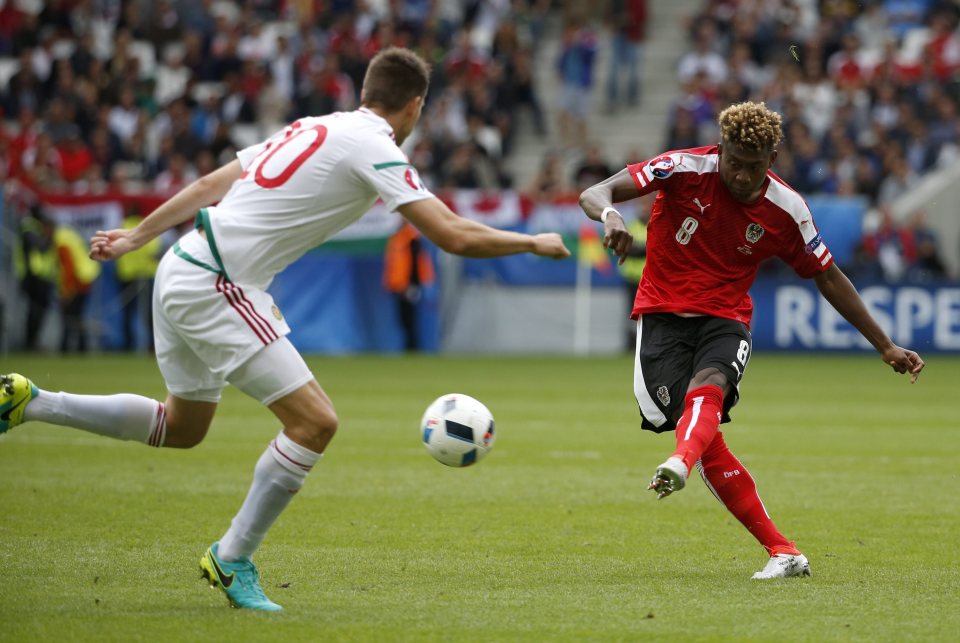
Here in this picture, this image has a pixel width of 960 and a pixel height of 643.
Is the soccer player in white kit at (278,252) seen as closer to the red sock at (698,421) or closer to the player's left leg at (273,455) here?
the player's left leg at (273,455)

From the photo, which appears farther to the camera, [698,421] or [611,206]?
[611,206]

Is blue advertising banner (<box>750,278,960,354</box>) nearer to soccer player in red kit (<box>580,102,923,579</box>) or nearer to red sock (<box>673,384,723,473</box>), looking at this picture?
soccer player in red kit (<box>580,102,923,579</box>)

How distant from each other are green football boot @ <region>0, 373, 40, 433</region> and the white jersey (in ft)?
4.13

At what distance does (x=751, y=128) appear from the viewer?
22.3ft

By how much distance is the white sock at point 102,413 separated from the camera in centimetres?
674

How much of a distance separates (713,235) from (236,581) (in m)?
2.87

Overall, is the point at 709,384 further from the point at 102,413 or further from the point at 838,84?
the point at 838,84

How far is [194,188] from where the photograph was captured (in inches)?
259

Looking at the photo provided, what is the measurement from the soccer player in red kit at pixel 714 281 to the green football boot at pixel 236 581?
2159 mm

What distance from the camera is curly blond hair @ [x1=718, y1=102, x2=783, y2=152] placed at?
6.79m

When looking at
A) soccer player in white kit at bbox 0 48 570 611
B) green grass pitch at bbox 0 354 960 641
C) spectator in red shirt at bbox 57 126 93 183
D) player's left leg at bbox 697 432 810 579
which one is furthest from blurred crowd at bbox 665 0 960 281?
soccer player in white kit at bbox 0 48 570 611

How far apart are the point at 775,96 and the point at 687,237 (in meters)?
19.4

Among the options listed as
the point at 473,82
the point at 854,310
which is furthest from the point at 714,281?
the point at 473,82

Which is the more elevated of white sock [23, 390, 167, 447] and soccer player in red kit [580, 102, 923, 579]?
soccer player in red kit [580, 102, 923, 579]
